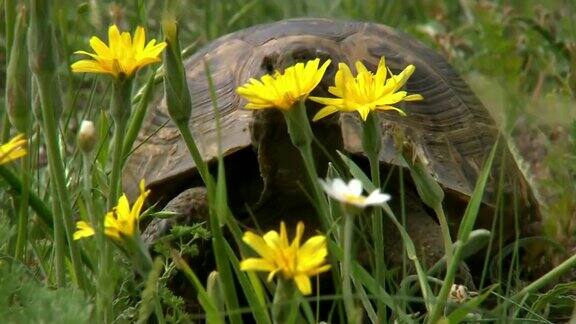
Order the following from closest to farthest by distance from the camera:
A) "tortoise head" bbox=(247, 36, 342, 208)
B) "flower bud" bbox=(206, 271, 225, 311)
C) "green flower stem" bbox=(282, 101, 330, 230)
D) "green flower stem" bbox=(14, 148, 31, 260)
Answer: "flower bud" bbox=(206, 271, 225, 311) → "green flower stem" bbox=(282, 101, 330, 230) → "green flower stem" bbox=(14, 148, 31, 260) → "tortoise head" bbox=(247, 36, 342, 208)

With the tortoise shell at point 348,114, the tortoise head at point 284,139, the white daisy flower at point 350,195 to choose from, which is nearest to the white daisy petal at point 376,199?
the white daisy flower at point 350,195

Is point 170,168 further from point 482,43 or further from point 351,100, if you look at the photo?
point 482,43

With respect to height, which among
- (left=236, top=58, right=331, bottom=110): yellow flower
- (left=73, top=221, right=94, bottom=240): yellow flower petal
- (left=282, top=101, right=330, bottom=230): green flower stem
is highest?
(left=236, top=58, right=331, bottom=110): yellow flower

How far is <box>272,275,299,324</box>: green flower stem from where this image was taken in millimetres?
1281

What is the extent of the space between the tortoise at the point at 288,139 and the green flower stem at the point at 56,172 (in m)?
0.64

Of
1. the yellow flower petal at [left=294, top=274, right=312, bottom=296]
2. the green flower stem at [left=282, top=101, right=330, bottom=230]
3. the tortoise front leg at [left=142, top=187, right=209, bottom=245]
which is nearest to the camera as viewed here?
the yellow flower petal at [left=294, top=274, right=312, bottom=296]

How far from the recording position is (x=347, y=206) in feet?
4.08

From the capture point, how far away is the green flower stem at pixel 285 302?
1281 millimetres

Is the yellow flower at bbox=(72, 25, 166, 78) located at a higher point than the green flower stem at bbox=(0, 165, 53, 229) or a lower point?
higher

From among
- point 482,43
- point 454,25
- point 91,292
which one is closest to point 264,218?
point 91,292

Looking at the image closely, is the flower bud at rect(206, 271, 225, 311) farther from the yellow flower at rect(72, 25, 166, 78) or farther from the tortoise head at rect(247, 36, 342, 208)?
the tortoise head at rect(247, 36, 342, 208)

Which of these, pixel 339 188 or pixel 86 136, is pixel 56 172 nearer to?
pixel 86 136

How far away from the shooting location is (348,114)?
253cm

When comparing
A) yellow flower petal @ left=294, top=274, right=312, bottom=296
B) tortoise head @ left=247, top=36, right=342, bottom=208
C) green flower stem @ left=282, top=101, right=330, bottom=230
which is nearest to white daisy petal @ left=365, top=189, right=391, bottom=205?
yellow flower petal @ left=294, top=274, right=312, bottom=296
